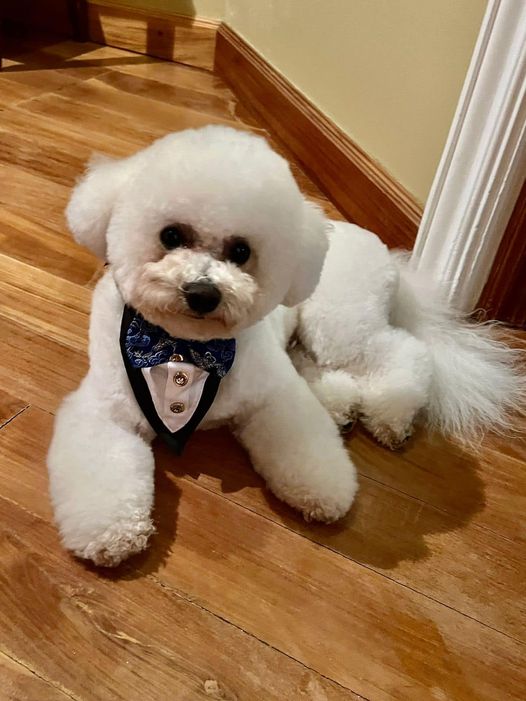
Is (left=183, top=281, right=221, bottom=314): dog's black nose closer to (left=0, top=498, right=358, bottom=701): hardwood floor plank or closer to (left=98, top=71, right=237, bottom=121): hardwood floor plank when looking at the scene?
(left=0, top=498, right=358, bottom=701): hardwood floor plank

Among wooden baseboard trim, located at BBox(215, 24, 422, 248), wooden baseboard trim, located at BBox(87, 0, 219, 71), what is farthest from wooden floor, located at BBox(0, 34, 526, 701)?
wooden baseboard trim, located at BBox(87, 0, 219, 71)

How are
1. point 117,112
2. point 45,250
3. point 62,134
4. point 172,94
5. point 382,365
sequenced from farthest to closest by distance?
point 172,94, point 117,112, point 62,134, point 45,250, point 382,365

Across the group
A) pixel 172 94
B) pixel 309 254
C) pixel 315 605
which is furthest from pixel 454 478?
pixel 172 94

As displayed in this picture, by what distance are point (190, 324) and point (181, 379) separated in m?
0.09

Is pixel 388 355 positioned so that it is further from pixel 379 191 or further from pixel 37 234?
pixel 37 234

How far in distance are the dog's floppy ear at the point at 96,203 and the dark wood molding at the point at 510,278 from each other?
2.43 feet

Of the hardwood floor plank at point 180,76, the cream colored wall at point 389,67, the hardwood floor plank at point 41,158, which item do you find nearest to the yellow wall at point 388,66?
the cream colored wall at point 389,67

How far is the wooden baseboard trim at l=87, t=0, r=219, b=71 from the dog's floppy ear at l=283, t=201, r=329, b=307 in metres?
2.04

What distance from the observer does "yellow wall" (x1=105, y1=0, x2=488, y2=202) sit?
1.24 m

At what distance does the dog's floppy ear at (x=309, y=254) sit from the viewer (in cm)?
80

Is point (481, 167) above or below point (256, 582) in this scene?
above

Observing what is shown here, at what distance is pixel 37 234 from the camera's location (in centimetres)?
141

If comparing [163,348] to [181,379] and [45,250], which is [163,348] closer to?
[181,379]

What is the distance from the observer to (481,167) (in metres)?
1.15
